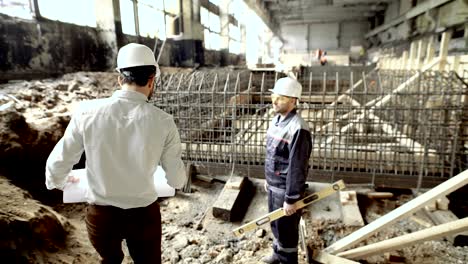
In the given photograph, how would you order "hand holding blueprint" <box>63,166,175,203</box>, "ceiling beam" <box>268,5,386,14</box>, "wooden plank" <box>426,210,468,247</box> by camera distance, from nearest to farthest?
"hand holding blueprint" <box>63,166,175,203</box>, "wooden plank" <box>426,210,468,247</box>, "ceiling beam" <box>268,5,386,14</box>

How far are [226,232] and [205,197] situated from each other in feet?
2.90

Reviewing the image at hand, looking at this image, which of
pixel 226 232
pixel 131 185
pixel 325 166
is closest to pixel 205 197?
pixel 226 232

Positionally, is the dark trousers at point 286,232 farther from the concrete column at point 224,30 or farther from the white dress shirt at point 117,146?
the concrete column at point 224,30

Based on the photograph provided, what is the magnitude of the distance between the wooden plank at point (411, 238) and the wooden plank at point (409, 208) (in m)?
0.08

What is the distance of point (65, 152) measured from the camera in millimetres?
1684

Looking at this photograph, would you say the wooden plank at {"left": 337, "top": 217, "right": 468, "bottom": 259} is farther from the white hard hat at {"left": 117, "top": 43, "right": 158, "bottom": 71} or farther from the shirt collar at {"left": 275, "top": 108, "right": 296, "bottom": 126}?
the white hard hat at {"left": 117, "top": 43, "right": 158, "bottom": 71}

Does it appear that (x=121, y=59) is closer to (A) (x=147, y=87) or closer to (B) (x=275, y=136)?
(A) (x=147, y=87)

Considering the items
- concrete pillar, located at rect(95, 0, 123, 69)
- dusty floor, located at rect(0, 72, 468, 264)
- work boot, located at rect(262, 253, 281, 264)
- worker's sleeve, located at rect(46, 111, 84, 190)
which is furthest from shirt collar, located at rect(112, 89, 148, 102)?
concrete pillar, located at rect(95, 0, 123, 69)

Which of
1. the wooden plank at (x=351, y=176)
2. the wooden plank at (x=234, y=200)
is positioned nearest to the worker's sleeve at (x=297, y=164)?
the wooden plank at (x=234, y=200)

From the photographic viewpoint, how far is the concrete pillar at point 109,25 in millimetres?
7551

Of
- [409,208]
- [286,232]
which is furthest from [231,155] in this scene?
[409,208]

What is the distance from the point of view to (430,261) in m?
2.87

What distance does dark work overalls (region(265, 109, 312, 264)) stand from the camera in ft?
7.79

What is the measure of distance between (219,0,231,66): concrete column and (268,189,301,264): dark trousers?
1468cm
